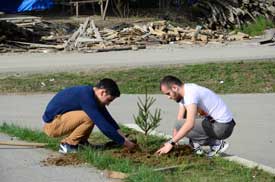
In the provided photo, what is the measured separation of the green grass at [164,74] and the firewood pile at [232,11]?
58.8 feet

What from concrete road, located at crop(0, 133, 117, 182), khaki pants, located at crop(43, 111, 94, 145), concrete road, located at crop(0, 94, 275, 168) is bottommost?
concrete road, located at crop(0, 94, 275, 168)

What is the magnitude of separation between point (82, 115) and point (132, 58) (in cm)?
1555

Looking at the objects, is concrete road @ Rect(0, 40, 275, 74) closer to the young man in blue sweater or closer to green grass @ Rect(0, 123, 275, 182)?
the young man in blue sweater

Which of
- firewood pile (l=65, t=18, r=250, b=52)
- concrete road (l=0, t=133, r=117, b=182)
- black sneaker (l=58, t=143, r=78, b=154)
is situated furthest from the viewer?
firewood pile (l=65, t=18, r=250, b=52)

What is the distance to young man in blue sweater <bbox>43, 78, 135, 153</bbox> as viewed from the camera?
8172mm

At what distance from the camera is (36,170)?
791cm

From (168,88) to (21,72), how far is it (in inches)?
500

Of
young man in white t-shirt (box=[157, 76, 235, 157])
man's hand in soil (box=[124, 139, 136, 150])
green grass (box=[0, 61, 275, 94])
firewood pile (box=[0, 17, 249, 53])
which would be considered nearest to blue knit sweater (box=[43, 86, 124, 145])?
man's hand in soil (box=[124, 139, 136, 150])

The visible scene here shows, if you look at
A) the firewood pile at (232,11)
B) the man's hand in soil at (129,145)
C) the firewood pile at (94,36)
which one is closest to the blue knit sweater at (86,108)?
the man's hand in soil at (129,145)

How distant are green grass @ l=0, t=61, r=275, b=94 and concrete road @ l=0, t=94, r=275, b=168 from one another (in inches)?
35.2

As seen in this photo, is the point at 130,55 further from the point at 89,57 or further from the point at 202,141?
the point at 202,141

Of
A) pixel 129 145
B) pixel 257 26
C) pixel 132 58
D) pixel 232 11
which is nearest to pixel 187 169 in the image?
pixel 129 145

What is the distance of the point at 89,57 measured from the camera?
2458 centimetres

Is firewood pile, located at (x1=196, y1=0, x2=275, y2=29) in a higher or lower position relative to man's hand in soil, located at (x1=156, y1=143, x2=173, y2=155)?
higher
